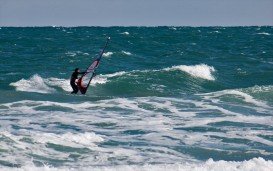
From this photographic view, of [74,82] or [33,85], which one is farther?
[33,85]

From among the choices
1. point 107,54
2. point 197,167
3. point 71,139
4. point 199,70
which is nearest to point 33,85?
point 199,70

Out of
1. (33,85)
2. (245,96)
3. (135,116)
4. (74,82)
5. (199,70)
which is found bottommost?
(135,116)

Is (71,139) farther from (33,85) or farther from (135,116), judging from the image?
(33,85)

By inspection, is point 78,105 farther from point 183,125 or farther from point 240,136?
point 240,136

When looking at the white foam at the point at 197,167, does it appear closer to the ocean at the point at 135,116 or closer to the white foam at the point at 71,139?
the ocean at the point at 135,116

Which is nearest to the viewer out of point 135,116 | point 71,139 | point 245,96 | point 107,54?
point 71,139

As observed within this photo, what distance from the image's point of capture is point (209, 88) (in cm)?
3062

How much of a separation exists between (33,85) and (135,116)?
9.99 meters

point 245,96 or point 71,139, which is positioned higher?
point 245,96

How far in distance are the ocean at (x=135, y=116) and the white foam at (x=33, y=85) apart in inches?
1.9

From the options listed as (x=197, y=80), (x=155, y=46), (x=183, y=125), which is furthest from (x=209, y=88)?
(x=155, y=46)

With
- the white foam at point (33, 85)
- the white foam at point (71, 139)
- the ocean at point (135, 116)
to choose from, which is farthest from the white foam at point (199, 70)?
the white foam at point (71, 139)

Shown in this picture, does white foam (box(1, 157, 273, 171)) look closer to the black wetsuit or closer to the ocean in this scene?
the ocean

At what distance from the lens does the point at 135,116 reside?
1997 cm
